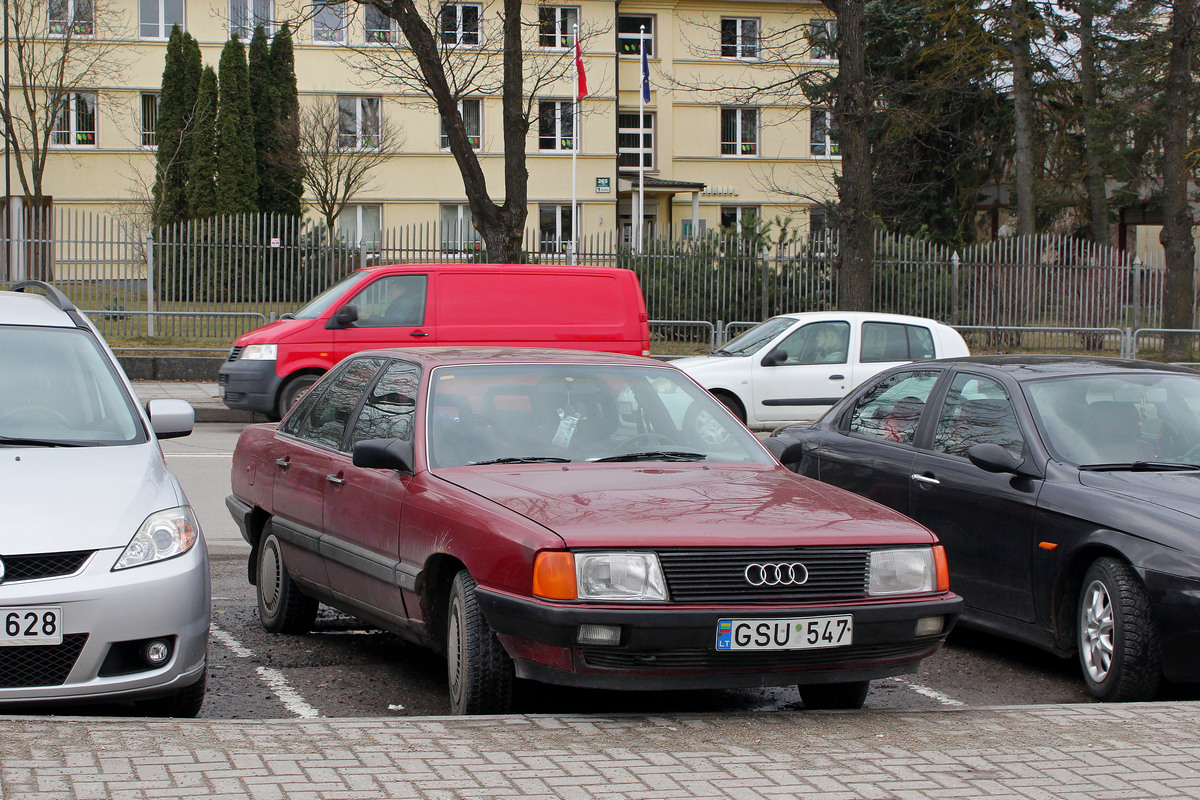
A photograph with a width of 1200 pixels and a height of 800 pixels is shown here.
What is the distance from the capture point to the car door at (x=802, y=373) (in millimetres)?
15508

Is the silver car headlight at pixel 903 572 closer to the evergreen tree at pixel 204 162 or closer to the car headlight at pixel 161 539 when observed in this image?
the car headlight at pixel 161 539

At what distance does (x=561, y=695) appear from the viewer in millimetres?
5418

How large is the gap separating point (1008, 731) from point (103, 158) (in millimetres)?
40523

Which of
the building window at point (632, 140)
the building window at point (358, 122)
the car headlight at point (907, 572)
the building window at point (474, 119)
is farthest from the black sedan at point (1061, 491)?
the building window at point (632, 140)

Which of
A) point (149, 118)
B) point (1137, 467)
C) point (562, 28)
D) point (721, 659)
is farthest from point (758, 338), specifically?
point (149, 118)

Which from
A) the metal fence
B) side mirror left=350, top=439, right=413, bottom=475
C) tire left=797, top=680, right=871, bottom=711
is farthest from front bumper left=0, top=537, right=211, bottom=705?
the metal fence

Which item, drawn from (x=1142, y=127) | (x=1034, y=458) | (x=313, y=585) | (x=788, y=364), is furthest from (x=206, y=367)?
(x=1142, y=127)

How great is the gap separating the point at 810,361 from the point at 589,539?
1165cm

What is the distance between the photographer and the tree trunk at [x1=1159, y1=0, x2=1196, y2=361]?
2481cm

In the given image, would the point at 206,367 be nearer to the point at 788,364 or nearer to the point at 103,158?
the point at 788,364

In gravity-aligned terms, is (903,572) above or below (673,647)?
above

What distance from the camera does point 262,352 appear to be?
15609 millimetres

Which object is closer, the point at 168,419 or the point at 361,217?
the point at 168,419

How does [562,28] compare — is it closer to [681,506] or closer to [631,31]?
[631,31]
